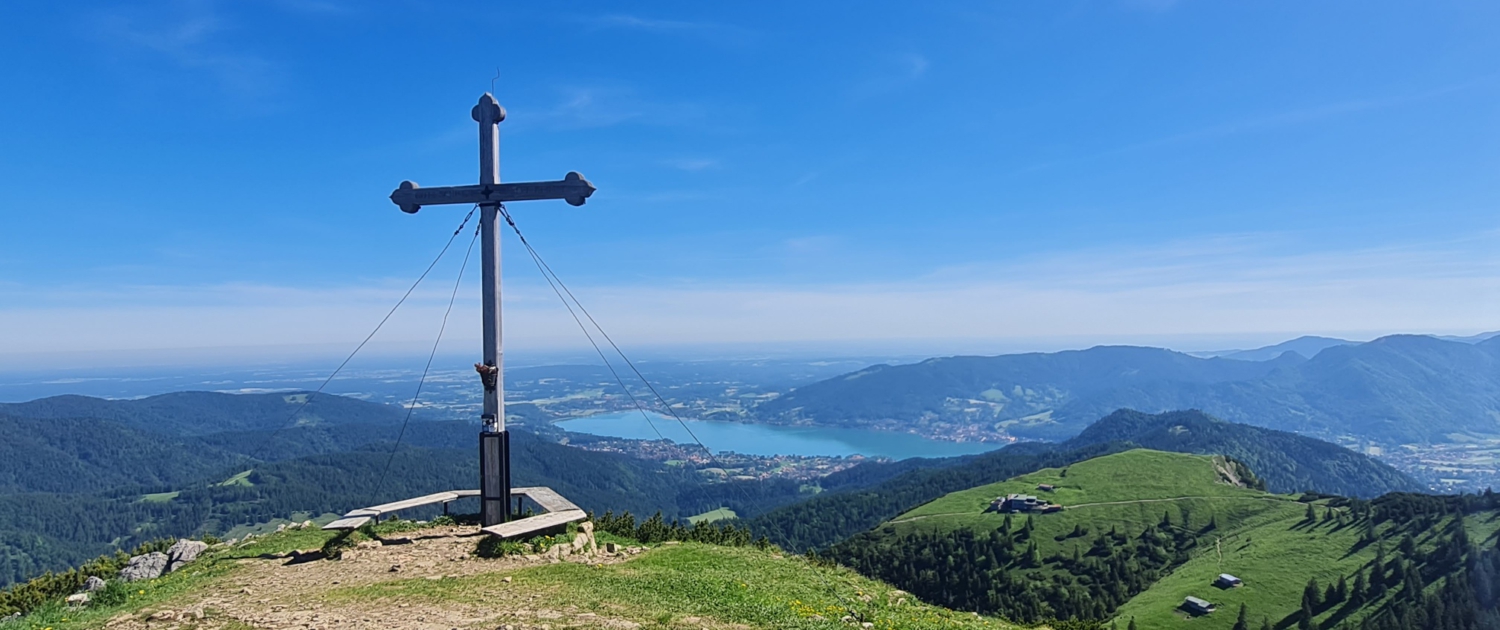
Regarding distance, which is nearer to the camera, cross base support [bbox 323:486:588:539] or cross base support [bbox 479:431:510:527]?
cross base support [bbox 323:486:588:539]

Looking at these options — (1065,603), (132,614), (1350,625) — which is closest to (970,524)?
(1065,603)

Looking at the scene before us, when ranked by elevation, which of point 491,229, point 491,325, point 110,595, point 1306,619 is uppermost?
point 491,229

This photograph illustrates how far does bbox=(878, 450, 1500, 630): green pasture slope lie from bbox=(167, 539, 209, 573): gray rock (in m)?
90.5

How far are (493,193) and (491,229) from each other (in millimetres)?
738

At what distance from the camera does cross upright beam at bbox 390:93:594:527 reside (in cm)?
1413

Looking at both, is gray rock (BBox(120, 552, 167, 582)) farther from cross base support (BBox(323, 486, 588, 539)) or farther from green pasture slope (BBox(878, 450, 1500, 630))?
green pasture slope (BBox(878, 450, 1500, 630))

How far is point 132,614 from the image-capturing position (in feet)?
32.8

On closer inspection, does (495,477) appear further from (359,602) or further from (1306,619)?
(1306,619)

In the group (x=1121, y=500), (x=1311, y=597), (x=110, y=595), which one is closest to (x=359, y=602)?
(x=110, y=595)

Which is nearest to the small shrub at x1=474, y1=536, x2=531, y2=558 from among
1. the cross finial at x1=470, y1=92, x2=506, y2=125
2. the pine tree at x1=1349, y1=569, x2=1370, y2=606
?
the cross finial at x1=470, y1=92, x2=506, y2=125

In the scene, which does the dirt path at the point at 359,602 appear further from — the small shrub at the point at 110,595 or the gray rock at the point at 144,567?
the gray rock at the point at 144,567

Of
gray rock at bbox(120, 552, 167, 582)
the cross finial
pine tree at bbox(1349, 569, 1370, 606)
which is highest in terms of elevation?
the cross finial

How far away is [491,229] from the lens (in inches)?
563

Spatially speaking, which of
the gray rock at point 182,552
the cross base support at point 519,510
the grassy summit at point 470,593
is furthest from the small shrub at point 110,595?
the cross base support at point 519,510
